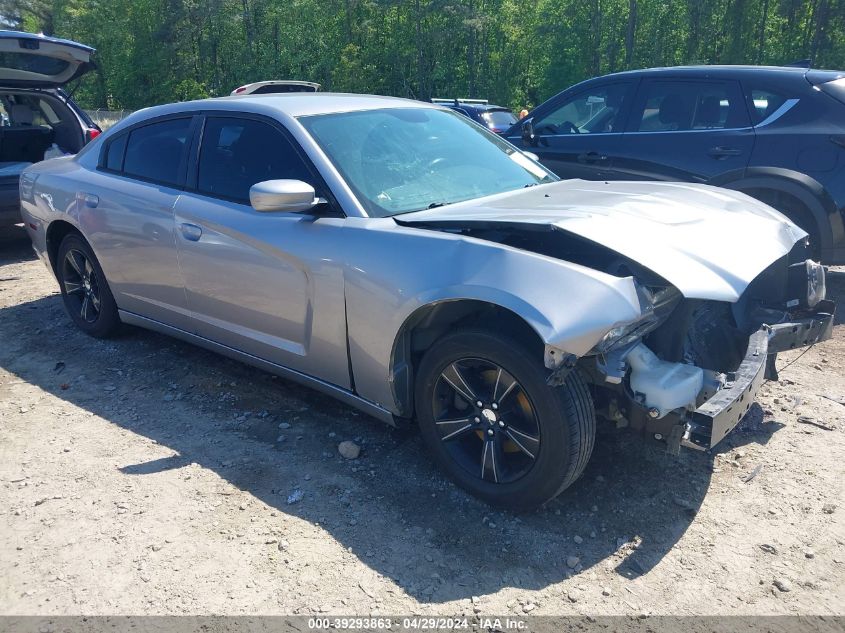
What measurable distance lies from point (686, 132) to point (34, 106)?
7.32 meters

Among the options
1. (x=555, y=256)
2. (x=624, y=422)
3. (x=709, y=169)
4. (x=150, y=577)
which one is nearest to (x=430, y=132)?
(x=555, y=256)

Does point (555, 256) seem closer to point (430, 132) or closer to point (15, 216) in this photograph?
point (430, 132)

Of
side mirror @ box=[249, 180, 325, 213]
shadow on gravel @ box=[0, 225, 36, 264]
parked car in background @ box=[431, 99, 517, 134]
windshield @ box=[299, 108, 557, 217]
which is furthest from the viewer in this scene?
parked car in background @ box=[431, 99, 517, 134]

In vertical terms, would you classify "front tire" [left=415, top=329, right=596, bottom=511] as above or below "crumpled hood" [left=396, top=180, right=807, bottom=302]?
below

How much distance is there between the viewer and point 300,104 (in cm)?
384

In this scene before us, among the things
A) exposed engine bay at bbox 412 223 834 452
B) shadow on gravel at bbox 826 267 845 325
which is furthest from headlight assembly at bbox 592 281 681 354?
shadow on gravel at bbox 826 267 845 325

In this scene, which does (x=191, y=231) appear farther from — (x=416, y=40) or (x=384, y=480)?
(x=416, y=40)

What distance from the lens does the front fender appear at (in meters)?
2.51

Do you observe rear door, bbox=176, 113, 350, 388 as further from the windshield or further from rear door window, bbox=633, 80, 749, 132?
rear door window, bbox=633, 80, 749, 132

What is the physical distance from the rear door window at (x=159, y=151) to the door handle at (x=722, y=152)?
4.26 meters

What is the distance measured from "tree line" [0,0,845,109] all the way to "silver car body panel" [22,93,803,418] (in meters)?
26.4

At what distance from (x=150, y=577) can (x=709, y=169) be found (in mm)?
5256

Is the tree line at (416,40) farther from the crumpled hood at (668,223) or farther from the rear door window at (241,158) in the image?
the rear door window at (241,158)

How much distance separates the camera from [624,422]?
2.80 metres
